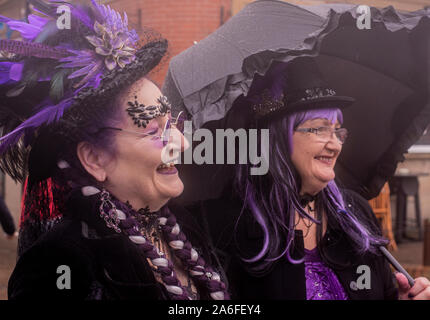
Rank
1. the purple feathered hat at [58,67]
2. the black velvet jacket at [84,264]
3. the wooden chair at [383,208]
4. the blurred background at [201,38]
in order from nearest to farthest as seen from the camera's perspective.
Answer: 1. the black velvet jacket at [84,264]
2. the purple feathered hat at [58,67]
3. the blurred background at [201,38]
4. the wooden chair at [383,208]

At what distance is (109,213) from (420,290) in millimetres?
1011

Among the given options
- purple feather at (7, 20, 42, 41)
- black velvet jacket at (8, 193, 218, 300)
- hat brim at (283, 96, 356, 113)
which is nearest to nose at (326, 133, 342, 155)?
hat brim at (283, 96, 356, 113)

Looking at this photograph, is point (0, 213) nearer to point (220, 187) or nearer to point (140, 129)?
point (220, 187)

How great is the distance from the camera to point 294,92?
1.71 meters

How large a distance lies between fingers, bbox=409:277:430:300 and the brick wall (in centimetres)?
105

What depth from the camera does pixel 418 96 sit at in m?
2.13

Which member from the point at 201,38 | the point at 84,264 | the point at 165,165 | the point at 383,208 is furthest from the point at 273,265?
the point at 383,208

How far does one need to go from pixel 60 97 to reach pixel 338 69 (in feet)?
3.86

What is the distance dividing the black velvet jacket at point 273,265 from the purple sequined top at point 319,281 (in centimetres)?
2

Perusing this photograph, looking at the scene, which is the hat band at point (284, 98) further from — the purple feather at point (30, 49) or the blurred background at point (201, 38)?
the purple feather at point (30, 49)

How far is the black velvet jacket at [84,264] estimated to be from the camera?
124 centimetres

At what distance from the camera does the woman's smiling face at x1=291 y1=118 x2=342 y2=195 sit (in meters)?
1.69

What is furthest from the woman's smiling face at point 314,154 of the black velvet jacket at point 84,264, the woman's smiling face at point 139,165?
the black velvet jacket at point 84,264
